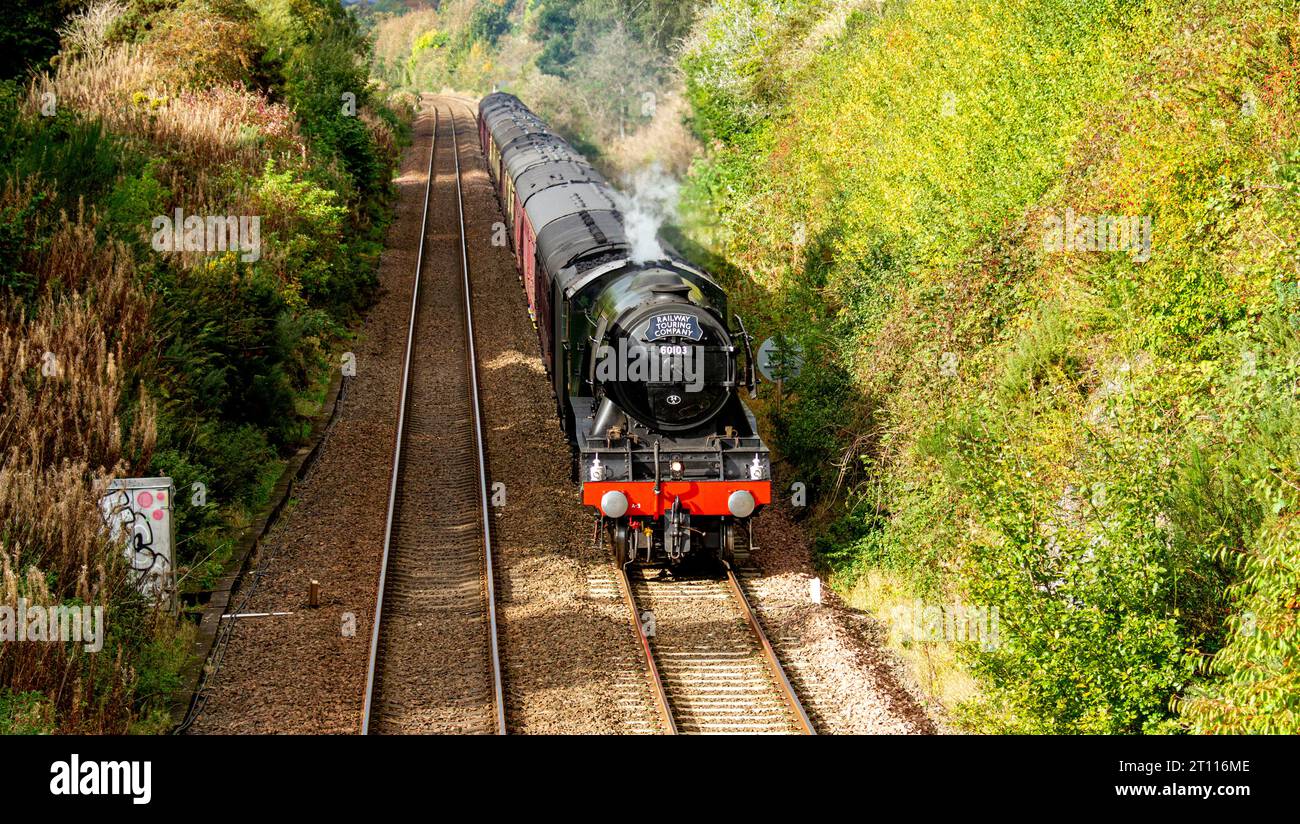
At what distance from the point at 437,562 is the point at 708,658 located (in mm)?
4549

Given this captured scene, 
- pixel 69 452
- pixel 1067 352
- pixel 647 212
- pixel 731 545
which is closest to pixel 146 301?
pixel 69 452

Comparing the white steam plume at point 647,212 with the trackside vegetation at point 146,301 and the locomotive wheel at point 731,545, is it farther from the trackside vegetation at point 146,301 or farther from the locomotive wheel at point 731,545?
the trackside vegetation at point 146,301

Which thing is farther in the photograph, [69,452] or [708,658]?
[69,452]

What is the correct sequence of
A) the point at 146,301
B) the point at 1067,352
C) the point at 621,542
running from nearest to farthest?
the point at 1067,352, the point at 621,542, the point at 146,301

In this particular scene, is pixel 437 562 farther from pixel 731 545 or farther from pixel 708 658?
pixel 708 658

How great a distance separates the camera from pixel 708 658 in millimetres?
13102

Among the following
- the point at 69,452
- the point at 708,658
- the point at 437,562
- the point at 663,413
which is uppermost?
the point at 663,413

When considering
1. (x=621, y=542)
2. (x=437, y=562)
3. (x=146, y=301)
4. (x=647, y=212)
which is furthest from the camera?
(x=647, y=212)

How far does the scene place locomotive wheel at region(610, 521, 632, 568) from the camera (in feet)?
49.7

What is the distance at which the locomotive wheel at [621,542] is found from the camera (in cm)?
1516

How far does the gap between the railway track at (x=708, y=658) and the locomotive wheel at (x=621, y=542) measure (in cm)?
16

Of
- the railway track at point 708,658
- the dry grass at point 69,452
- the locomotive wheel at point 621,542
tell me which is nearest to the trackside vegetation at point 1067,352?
the railway track at point 708,658

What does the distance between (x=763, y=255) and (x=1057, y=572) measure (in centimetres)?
1673

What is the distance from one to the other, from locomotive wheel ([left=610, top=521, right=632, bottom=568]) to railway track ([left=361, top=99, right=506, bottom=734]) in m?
1.68
